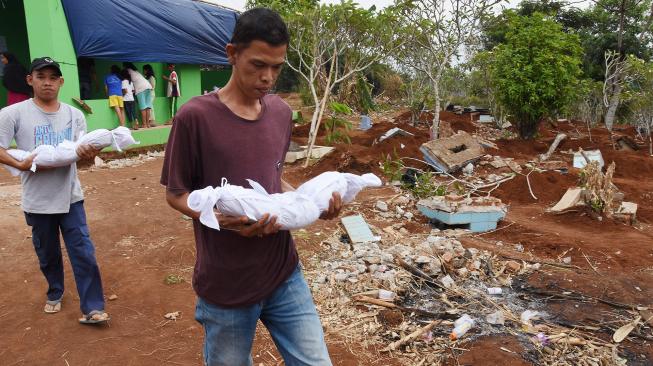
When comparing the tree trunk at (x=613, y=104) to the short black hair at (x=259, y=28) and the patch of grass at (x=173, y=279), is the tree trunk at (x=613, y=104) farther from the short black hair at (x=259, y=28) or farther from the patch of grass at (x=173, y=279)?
the short black hair at (x=259, y=28)

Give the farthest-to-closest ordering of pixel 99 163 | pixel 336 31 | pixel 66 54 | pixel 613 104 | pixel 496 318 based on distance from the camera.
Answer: pixel 613 104 < pixel 336 31 < pixel 66 54 < pixel 99 163 < pixel 496 318

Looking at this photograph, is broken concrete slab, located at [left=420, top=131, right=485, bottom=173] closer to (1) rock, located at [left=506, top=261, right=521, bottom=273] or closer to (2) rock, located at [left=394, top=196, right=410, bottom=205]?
(2) rock, located at [left=394, top=196, right=410, bottom=205]

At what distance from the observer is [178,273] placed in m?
4.27

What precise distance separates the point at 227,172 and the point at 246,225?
21 cm

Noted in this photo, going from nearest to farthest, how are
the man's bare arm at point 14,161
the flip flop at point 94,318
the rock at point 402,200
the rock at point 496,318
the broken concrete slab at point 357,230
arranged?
the man's bare arm at point 14,161
the flip flop at point 94,318
the rock at point 496,318
the broken concrete slab at point 357,230
the rock at point 402,200

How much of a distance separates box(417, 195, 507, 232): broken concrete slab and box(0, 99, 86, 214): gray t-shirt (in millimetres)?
3916

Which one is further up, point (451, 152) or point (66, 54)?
point (66, 54)

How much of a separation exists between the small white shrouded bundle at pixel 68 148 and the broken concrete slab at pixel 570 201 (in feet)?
17.7

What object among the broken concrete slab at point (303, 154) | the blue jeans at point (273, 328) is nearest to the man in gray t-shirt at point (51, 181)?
the blue jeans at point (273, 328)

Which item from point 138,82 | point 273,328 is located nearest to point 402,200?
point 273,328

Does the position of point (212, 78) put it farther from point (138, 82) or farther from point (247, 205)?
point (247, 205)

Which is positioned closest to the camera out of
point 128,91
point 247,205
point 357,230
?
point 247,205

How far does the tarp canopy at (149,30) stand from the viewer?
9.34m

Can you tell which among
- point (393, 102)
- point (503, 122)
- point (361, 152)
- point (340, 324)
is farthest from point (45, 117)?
point (393, 102)
